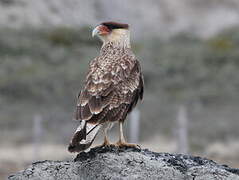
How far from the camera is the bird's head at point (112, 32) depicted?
8.30 metres

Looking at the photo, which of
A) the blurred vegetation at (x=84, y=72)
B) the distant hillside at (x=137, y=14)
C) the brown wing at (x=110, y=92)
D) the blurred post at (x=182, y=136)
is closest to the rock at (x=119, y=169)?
the brown wing at (x=110, y=92)

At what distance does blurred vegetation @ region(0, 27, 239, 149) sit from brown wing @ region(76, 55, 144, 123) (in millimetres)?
13226

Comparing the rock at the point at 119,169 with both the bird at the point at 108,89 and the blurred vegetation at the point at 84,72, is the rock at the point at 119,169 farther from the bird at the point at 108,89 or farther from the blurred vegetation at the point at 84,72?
the blurred vegetation at the point at 84,72

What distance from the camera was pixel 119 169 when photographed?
7.02 meters

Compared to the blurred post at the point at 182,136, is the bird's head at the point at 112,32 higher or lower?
higher

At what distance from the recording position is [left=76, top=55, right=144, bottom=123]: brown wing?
24.1 ft

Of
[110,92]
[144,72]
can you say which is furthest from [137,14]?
[110,92]

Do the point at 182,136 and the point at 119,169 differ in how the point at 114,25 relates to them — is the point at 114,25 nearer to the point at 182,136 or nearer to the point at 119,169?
the point at 119,169

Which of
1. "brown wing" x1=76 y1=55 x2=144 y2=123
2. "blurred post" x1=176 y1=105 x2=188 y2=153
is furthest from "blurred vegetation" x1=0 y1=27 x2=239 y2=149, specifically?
"brown wing" x1=76 y1=55 x2=144 y2=123

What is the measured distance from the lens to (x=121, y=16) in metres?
50.9

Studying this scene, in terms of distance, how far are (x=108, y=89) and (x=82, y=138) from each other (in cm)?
64

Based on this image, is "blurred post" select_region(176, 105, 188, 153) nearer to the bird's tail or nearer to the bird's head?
the bird's head

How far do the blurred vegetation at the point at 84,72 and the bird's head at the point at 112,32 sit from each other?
12.8m

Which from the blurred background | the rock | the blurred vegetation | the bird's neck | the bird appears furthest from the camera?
the blurred vegetation
